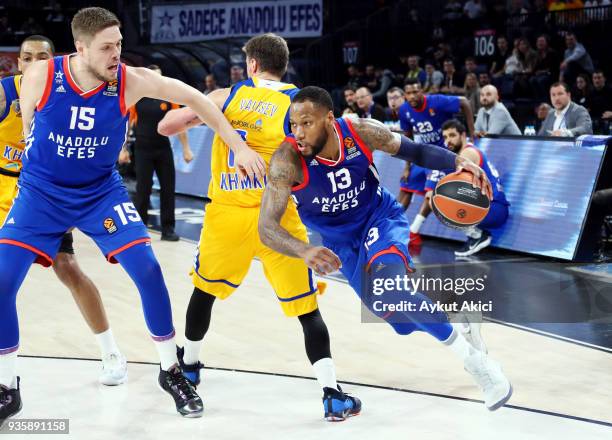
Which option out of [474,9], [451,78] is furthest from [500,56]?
[474,9]

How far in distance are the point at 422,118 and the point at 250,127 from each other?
5.61 metres

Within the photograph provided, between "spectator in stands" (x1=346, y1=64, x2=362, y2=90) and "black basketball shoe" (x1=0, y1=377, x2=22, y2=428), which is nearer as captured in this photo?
"black basketball shoe" (x1=0, y1=377, x2=22, y2=428)

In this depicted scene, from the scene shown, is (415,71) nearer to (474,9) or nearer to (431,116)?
(474,9)

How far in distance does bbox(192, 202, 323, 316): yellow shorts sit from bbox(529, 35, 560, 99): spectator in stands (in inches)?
374

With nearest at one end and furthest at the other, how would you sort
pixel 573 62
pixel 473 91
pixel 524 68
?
pixel 473 91 < pixel 573 62 < pixel 524 68

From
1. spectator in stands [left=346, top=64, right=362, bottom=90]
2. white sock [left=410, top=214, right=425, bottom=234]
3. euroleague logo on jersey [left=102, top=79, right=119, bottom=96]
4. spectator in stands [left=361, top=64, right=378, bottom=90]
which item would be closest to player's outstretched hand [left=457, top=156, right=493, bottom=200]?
euroleague logo on jersey [left=102, top=79, right=119, bottom=96]

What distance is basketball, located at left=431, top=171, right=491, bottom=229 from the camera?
17.3ft

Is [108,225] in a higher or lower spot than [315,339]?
higher

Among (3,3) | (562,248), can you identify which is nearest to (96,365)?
(562,248)

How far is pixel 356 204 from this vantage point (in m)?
4.46

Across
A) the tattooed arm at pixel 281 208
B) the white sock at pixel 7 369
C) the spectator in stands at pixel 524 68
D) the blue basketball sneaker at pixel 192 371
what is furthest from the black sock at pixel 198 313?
the spectator in stands at pixel 524 68

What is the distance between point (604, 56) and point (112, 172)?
11103 mm

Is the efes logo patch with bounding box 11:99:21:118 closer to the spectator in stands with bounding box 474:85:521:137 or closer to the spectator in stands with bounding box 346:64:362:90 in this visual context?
the spectator in stands with bounding box 474:85:521:137

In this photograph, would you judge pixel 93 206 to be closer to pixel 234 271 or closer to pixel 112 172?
pixel 112 172
